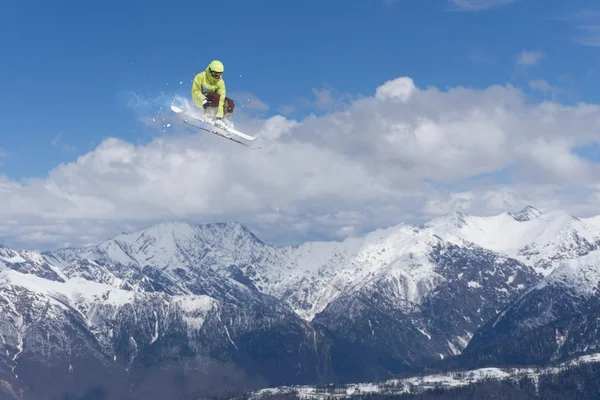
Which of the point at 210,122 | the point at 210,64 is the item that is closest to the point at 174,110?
the point at 210,122

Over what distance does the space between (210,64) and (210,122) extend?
12093 millimetres

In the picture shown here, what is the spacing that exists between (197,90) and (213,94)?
2.18m

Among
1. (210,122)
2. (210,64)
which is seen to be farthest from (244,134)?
(210,64)

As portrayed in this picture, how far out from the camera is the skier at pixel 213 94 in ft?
327

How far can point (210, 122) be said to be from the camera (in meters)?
109

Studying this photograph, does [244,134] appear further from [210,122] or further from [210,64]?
[210,64]

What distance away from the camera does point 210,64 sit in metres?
98.6

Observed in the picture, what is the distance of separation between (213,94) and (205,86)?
73.2 inches

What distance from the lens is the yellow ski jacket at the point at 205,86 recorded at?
334ft

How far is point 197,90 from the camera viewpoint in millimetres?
103750

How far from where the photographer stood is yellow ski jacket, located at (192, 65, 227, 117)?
334 ft

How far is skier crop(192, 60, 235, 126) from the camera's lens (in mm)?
99562

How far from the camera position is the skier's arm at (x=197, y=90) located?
10268cm

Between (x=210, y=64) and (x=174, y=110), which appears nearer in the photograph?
(x=210, y=64)
